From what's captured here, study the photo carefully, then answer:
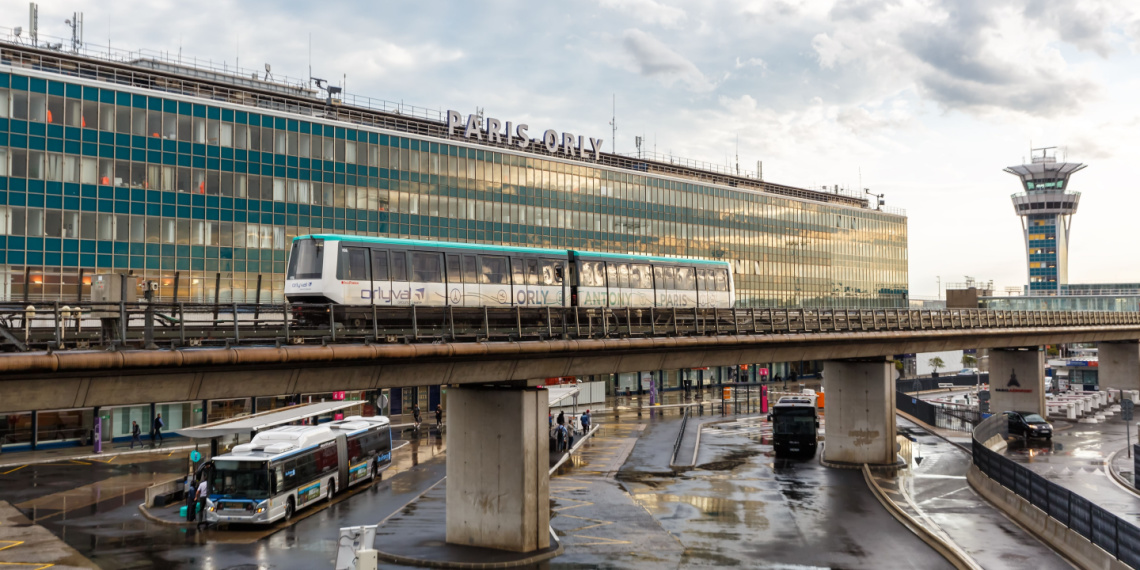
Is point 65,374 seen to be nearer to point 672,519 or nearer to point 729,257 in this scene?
point 672,519

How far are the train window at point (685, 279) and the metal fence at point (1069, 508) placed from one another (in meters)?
15.4

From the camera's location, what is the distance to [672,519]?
29500mm

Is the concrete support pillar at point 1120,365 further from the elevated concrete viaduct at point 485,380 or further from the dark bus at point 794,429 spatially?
the dark bus at point 794,429

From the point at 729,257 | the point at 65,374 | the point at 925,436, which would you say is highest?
the point at 729,257

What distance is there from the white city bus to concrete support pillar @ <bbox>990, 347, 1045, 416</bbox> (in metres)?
49.2

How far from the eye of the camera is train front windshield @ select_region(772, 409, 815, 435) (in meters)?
44.4

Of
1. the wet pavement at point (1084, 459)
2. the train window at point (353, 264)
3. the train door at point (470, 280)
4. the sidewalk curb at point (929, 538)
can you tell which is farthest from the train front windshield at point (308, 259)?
the wet pavement at point (1084, 459)

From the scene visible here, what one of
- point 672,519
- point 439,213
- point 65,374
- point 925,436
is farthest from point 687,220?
point 65,374

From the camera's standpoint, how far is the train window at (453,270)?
109 feet

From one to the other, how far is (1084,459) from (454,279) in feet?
112

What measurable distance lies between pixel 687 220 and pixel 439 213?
114 feet

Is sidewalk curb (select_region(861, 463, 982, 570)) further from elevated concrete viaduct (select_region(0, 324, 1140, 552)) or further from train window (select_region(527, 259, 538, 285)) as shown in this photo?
train window (select_region(527, 259, 538, 285))

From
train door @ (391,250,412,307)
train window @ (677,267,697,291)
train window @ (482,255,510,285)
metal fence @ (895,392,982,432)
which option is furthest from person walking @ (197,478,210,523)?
metal fence @ (895,392,982,432)

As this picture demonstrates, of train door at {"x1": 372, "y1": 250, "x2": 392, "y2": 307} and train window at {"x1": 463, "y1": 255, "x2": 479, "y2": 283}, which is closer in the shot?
train door at {"x1": 372, "y1": 250, "x2": 392, "y2": 307}
